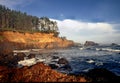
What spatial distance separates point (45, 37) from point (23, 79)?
91184mm

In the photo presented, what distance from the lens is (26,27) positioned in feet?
374

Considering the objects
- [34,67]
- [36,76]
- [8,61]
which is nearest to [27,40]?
[8,61]

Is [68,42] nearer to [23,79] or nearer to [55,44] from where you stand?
[55,44]

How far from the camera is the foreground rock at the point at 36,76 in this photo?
10.2 meters

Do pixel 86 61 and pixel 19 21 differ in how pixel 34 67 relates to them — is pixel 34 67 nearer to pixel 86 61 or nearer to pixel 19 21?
pixel 86 61

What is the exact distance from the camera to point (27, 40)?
91.1 meters

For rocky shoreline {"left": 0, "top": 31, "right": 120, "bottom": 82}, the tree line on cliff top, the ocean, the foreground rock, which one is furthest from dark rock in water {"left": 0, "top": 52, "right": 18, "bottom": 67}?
the tree line on cliff top

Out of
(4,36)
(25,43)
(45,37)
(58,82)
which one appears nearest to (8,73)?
(58,82)

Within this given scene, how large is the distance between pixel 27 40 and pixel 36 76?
81694 mm

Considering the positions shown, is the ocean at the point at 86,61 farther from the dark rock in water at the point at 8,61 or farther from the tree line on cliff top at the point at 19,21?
the tree line on cliff top at the point at 19,21

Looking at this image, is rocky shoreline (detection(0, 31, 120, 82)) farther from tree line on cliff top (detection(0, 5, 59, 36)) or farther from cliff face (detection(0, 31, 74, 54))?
tree line on cliff top (detection(0, 5, 59, 36))

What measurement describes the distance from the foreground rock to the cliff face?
6005 centimetres

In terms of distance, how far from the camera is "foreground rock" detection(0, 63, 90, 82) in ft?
33.4

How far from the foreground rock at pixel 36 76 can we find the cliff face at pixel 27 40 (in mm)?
60046
